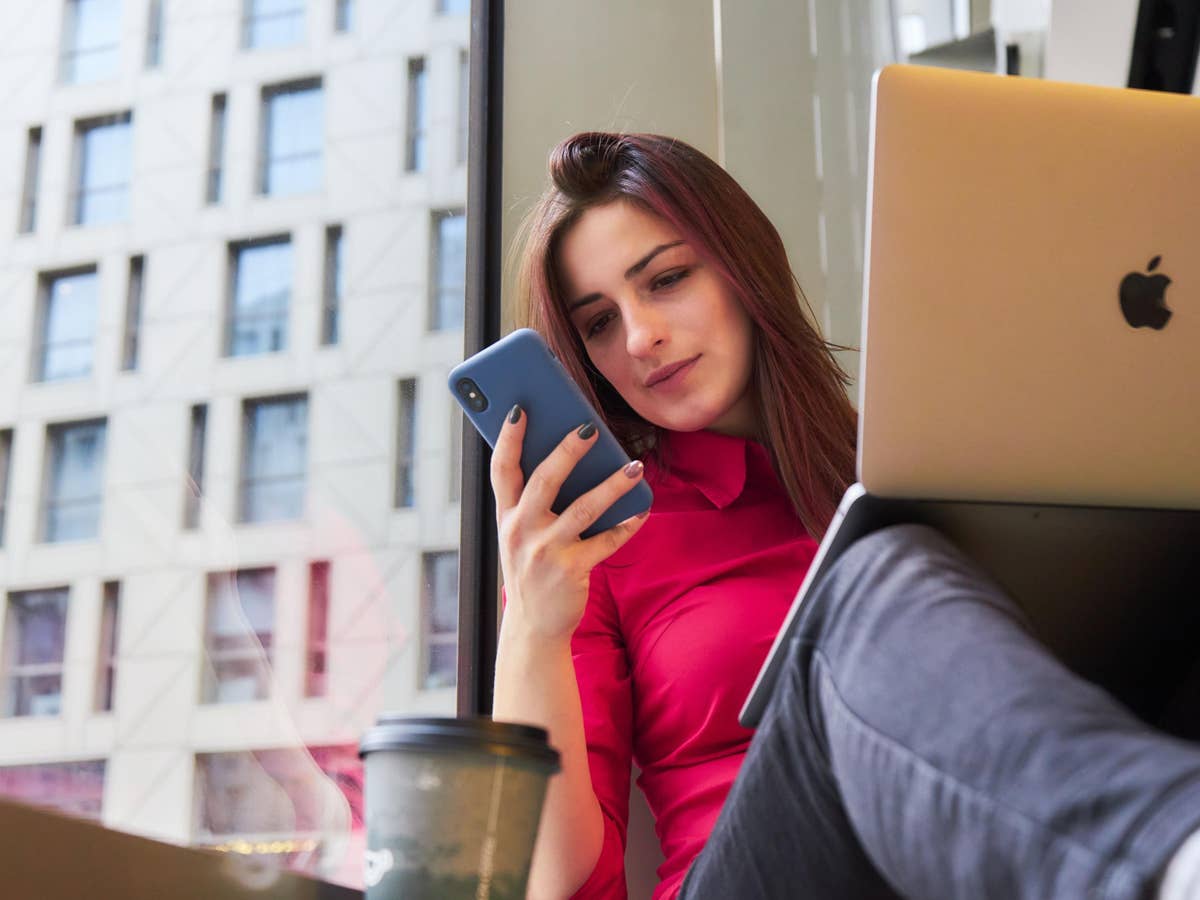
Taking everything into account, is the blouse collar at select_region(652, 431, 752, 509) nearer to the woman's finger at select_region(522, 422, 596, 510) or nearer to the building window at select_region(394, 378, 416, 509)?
the woman's finger at select_region(522, 422, 596, 510)

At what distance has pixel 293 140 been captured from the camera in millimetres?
2043

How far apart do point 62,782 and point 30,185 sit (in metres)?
0.67

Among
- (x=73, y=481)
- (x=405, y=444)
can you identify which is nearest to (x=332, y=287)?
(x=405, y=444)

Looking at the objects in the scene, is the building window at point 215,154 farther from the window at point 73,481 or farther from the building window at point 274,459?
the window at point 73,481

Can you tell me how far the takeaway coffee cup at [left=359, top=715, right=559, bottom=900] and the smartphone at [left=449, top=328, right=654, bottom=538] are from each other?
0.48 m

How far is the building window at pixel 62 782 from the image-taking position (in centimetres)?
119

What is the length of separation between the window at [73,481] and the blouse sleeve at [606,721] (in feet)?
2.05

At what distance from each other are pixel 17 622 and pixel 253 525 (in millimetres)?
634

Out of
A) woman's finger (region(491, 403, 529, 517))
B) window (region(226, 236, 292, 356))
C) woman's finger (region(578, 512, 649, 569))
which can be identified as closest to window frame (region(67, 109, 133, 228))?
window (region(226, 236, 292, 356))

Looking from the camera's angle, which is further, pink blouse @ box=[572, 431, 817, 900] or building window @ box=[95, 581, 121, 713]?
building window @ box=[95, 581, 121, 713]

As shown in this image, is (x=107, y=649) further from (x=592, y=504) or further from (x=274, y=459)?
(x=592, y=504)

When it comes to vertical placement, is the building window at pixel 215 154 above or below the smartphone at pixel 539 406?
above

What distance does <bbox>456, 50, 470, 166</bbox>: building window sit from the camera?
2.09 meters

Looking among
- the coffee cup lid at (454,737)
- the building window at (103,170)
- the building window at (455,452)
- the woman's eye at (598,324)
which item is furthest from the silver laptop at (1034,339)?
the building window at (455,452)
